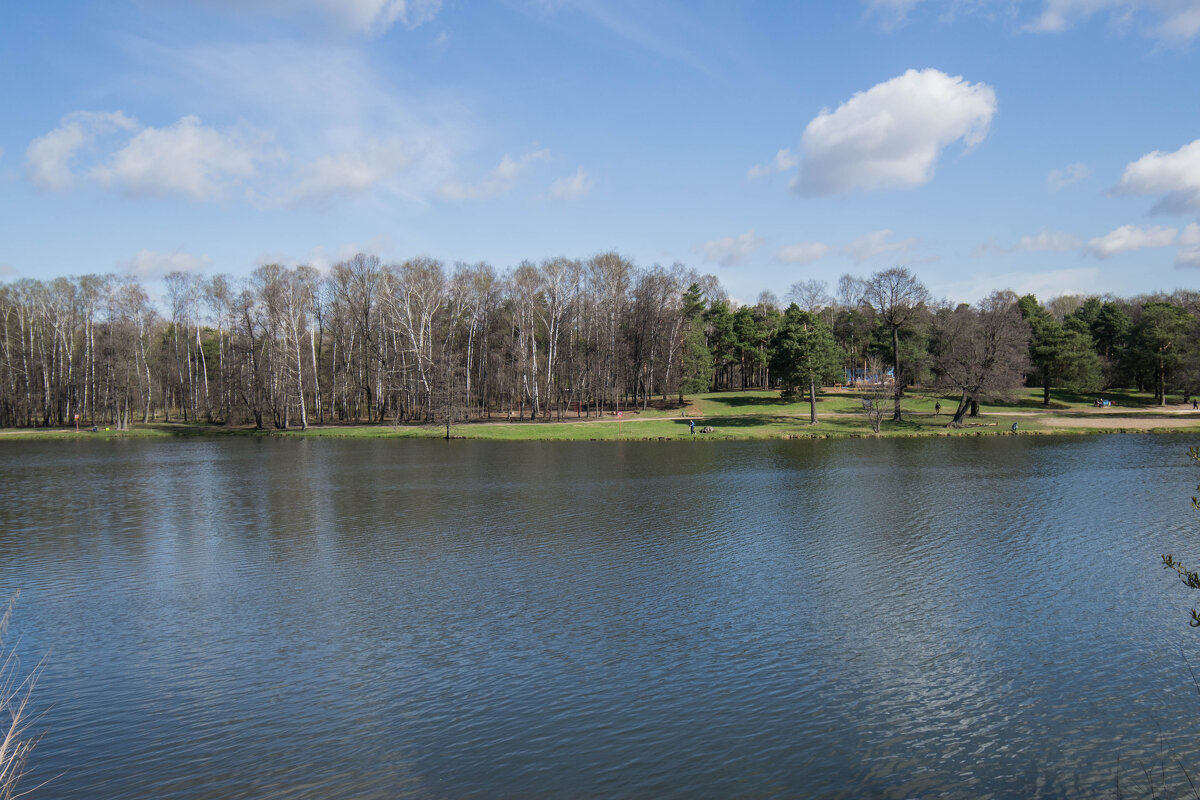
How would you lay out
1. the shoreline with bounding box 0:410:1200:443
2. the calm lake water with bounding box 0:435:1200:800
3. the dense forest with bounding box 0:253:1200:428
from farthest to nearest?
the dense forest with bounding box 0:253:1200:428, the shoreline with bounding box 0:410:1200:443, the calm lake water with bounding box 0:435:1200:800

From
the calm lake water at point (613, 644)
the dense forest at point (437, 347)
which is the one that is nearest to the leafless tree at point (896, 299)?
the dense forest at point (437, 347)

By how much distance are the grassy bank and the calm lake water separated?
103 feet

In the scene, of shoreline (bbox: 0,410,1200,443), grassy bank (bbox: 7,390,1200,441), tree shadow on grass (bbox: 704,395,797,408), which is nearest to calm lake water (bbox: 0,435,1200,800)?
shoreline (bbox: 0,410,1200,443)

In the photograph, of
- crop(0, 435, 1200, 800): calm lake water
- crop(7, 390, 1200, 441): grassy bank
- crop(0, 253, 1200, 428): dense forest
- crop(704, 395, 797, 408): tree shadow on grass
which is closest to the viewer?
crop(0, 435, 1200, 800): calm lake water

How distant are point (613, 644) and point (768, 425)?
56.0 m

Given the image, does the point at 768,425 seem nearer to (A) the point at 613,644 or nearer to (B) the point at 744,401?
(B) the point at 744,401

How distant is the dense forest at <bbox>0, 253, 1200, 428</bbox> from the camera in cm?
7506

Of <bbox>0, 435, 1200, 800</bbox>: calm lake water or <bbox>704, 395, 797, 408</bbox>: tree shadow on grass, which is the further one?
<bbox>704, 395, 797, 408</bbox>: tree shadow on grass

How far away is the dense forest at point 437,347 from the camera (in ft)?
246

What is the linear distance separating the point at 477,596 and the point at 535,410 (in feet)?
190

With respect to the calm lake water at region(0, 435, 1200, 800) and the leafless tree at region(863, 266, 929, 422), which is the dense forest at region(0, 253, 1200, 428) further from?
the calm lake water at region(0, 435, 1200, 800)

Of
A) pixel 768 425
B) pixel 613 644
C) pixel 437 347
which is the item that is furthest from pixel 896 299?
pixel 613 644

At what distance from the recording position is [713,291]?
10944cm

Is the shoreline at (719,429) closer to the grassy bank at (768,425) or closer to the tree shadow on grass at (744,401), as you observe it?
the grassy bank at (768,425)
